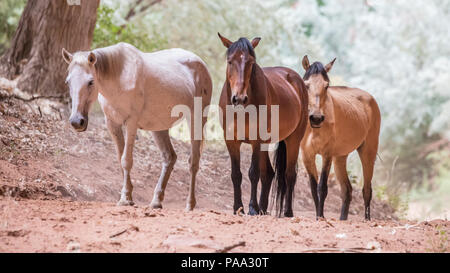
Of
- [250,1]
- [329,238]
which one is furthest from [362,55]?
[329,238]

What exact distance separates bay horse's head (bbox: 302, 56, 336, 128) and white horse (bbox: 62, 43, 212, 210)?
141 cm

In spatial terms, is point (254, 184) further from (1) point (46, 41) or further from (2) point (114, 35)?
(2) point (114, 35)

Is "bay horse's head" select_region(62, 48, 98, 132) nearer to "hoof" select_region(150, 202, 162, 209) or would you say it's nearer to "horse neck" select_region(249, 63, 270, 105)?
"hoof" select_region(150, 202, 162, 209)

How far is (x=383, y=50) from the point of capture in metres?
21.7

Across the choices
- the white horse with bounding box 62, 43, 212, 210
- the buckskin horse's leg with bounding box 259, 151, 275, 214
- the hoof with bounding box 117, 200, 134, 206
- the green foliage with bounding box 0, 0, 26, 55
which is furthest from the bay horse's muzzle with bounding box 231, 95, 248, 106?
the green foliage with bounding box 0, 0, 26, 55

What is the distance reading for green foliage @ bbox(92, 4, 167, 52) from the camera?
476 inches

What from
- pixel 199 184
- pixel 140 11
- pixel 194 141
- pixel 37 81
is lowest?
pixel 199 184

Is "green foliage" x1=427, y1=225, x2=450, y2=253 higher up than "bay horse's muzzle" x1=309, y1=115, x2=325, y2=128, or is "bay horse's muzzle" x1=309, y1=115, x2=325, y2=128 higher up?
"bay horse's muzzle" x1=309, y1=115, x2=325, y2=128

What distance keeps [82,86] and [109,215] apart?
1305 millimetres

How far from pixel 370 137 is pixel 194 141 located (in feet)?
11.9

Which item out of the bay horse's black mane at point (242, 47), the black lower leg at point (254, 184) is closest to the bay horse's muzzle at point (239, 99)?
the bay horse's black mane at point (242, 47)

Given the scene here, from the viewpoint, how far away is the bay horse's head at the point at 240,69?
6043 millimetres

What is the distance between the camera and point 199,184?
9.88 metres

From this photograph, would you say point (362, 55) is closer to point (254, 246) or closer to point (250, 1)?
point (250, 1)
